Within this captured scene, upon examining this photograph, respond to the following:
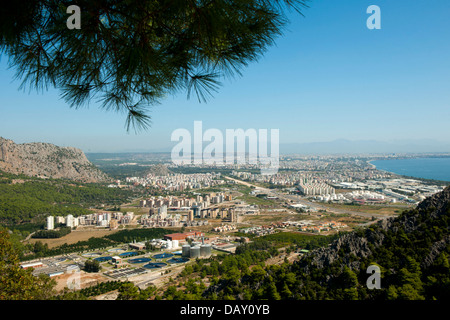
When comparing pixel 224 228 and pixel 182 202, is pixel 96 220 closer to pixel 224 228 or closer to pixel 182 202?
pixel 182 202

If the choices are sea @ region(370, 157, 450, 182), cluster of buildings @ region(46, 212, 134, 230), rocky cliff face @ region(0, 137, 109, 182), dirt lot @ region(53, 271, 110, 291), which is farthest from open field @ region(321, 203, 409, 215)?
rocky cliff face @ region(0, 137, 109, 182)

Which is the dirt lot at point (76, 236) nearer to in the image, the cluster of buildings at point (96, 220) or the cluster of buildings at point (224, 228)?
the cluster of buildings at point (96, 220)

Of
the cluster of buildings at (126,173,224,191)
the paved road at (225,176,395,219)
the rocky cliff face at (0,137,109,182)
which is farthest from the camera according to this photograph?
the cluster of buildings at (126,173,224,191)

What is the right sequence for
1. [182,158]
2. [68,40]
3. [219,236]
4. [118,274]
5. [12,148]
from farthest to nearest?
[182,158], [12,148], [219,236], [118,274], [68,40]

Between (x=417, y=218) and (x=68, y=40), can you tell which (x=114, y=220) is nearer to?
(x=417, y=218)

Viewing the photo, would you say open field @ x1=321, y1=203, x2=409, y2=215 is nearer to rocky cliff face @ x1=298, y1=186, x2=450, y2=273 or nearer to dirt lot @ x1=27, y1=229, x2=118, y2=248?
rocky cliff face @ x1=298, y1=186, x2=450, y2=273

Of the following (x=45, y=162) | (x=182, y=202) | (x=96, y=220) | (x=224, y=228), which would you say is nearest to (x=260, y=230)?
(x=224, y=228)
